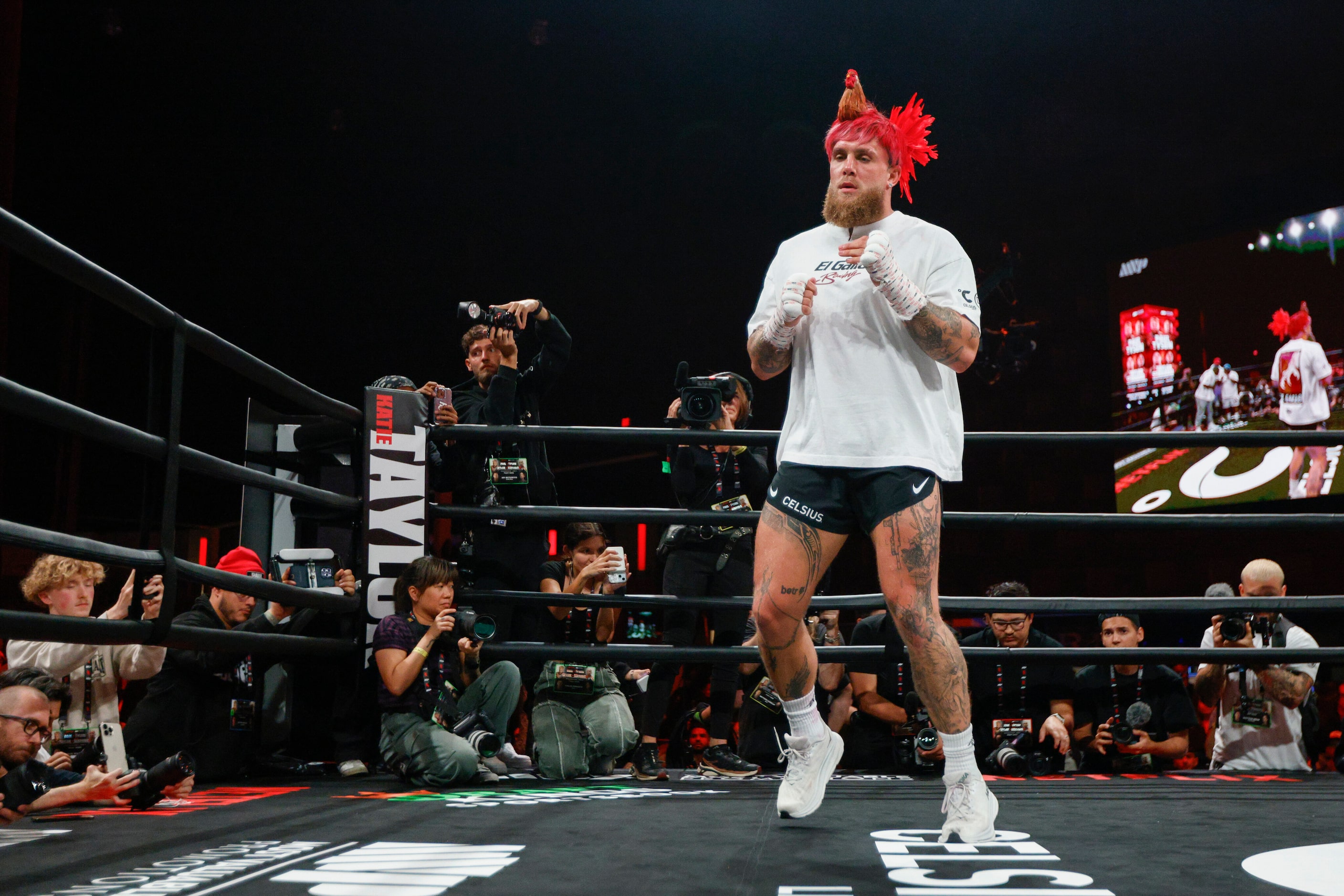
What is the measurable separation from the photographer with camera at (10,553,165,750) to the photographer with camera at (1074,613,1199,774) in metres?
2.57

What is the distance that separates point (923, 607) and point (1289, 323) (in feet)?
21.1

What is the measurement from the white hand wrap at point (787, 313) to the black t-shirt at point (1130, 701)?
1810mm

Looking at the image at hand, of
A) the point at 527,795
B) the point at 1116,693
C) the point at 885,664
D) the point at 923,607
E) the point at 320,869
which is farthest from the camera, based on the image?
the point at 1116,693

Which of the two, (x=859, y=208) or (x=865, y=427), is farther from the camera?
(x=859, y=208)

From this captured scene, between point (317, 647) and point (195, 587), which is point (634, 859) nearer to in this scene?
point (317, 647)

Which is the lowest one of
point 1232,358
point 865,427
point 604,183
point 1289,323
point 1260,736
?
point 1260,736

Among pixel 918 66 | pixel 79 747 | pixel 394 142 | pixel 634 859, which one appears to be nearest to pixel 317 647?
pixel 79 747

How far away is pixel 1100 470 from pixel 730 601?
21.4 ft

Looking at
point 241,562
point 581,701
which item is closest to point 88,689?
point 241,562

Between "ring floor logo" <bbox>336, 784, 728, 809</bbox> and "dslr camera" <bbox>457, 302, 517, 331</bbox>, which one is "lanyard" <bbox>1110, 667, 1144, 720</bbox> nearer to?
"ring floor logo" <bbox>336, 784, 728, 809</bbox>

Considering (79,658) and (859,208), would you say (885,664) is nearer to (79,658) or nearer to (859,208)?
(859,208)

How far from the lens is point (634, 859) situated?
55.7 inches

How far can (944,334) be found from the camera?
5.76ft

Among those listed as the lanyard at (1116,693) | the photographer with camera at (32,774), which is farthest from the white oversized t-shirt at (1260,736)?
the photographer with camera at (32,774)
